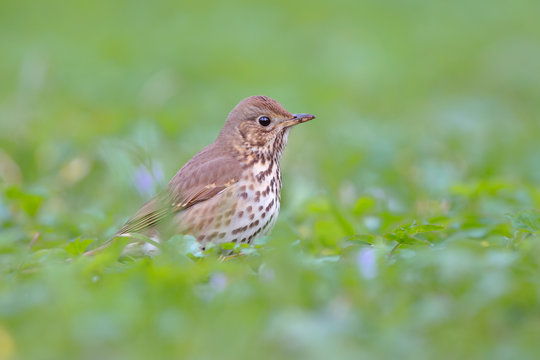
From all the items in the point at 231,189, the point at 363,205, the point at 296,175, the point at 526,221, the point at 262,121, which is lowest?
the point at 526,221

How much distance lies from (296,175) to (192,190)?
232 cm

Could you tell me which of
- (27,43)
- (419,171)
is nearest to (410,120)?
(419,171)

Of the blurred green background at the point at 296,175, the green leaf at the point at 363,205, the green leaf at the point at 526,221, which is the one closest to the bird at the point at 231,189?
the blurred green background at the point at 296,175

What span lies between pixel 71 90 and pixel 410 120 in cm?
449

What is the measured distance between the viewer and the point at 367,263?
12.9 ft

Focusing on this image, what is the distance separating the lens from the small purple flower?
375 cm

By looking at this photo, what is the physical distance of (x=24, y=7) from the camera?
15508 mm

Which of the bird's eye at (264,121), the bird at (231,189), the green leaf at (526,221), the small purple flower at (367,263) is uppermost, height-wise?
the bird's eye at (264,121)

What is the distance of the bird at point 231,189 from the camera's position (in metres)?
5.16

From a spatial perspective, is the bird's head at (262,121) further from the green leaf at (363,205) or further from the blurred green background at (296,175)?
the green leaf at (363,205)

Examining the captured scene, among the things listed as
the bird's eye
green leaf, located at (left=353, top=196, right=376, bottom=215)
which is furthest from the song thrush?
green leaf, located at (left=353, top=196, right=376, bottom=215)

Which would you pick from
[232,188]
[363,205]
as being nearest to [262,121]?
[232,188]

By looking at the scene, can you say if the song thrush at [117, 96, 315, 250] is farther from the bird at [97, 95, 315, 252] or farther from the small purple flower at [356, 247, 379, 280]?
the small purple flower at [356, 247, 379, 280]

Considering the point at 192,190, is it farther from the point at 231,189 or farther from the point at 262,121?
the point at 262,121
